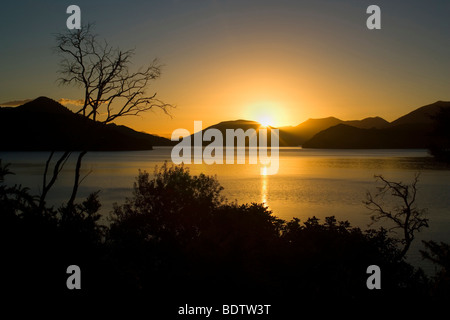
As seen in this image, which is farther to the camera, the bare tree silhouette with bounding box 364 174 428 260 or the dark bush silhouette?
the bare tree silhouette with bounding box 364 174 428 260

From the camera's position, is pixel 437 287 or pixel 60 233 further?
pixel 437 287

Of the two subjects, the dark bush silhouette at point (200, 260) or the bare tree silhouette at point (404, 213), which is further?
the bare tree silhouette at point (404, 213)

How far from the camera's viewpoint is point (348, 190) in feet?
291

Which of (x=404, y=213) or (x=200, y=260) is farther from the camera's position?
(x=404, y=213)

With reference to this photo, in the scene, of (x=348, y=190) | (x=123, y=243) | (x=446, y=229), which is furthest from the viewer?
(x=348, y=190)

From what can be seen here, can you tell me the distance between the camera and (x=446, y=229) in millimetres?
46156
